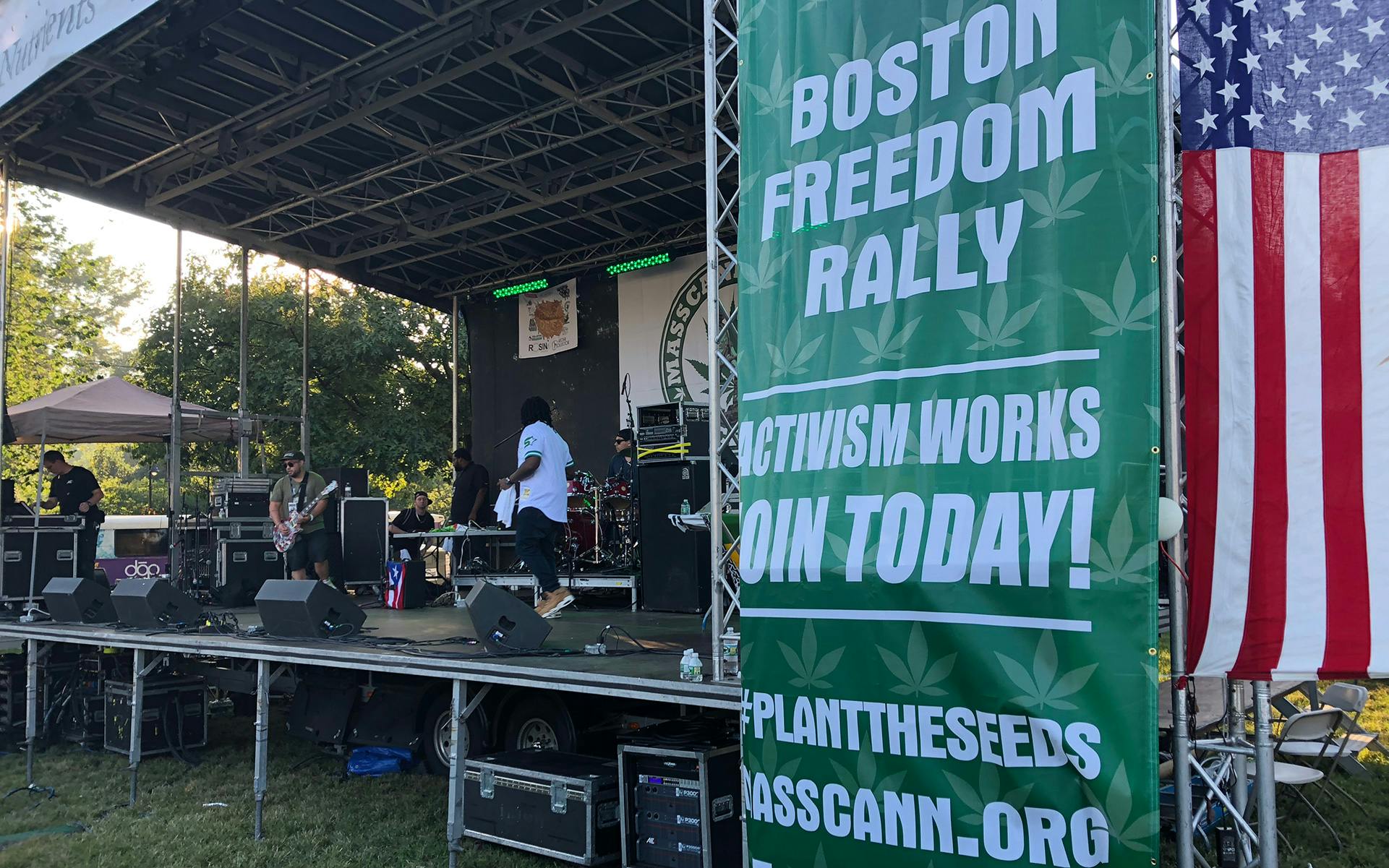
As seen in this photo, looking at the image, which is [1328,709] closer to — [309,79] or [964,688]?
[964,688]

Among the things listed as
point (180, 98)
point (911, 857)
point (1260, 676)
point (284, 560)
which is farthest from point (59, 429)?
point (1260, 676)

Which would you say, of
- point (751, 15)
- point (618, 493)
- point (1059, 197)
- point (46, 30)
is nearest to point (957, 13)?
point (1059, 197)

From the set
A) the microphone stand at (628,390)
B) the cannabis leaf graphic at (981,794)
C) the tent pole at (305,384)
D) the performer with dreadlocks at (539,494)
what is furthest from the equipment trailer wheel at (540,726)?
the microphone stand at (628,390)

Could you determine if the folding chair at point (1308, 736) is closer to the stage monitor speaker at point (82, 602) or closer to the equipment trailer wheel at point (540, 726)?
the equipment trailer wheel at point (540, 726)

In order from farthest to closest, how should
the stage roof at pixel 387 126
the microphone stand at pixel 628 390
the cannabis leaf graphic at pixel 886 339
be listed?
the microphone stand at pixel 628 390 < the stage roof at pixel 387 126 < the cannabis leaf graphic at pixel 886 339

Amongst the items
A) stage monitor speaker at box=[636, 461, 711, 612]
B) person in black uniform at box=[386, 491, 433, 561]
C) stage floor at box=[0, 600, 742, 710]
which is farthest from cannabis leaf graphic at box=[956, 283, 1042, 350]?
person in black uniform at box=[386, 491, 433, 561]

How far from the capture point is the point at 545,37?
323 inches

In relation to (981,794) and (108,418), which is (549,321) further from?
(981,794)

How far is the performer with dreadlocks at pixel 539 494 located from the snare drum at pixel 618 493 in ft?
10.3

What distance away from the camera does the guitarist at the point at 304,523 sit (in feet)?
29.9

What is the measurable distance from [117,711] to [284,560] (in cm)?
331

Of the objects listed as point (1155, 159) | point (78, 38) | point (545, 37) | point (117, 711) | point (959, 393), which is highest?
point (545, 37)

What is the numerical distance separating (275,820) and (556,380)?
9333 millimetres

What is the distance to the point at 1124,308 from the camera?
270 cm
